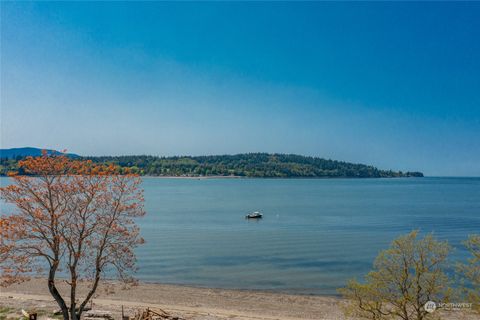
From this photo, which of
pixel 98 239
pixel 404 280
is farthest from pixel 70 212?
pixel 404 280

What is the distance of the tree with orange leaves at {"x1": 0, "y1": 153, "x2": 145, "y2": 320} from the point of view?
21.9m

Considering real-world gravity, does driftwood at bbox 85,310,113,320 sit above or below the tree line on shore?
below

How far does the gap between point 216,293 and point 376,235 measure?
4074 centimetres

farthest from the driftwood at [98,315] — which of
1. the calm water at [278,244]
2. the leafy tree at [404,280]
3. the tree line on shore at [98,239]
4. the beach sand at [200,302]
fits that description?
the calm water at [278,244]

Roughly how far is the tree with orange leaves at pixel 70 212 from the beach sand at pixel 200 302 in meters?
7.04

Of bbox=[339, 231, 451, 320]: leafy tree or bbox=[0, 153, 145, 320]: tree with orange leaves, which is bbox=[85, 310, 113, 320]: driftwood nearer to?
bbox=[0, 153, 145, 320]: tree with orange leaves

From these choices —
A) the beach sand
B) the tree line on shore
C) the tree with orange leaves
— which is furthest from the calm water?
the tree with orange leaves

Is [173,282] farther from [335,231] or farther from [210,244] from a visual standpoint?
[335,231]

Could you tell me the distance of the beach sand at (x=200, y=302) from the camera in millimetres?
30156

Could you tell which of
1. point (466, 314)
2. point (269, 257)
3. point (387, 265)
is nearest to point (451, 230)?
point (269, 257)

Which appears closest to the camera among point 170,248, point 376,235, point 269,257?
point 269,257

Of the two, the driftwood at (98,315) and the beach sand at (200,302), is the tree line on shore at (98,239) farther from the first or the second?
the beach sand at (200,302)

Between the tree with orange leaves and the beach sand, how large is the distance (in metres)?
7.04

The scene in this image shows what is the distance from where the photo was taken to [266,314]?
101 feet
